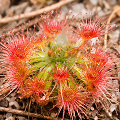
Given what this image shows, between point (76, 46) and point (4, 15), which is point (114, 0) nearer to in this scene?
point (76, 46)

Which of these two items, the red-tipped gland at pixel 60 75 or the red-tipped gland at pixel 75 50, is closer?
the red-tipped gland at pixel 60 75

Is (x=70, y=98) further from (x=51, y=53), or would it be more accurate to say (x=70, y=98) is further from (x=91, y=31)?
(x=91, y=31)

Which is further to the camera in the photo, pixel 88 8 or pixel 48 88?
pixel 88 8

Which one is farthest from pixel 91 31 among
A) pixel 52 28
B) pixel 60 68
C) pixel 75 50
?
pixel 60 68

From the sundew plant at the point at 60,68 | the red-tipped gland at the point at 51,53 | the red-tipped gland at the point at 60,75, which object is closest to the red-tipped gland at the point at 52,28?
the sundew plant at the point at 60,68

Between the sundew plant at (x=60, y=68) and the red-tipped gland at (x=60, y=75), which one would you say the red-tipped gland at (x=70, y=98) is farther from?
the red-tipped gland at (x=60, y=75)

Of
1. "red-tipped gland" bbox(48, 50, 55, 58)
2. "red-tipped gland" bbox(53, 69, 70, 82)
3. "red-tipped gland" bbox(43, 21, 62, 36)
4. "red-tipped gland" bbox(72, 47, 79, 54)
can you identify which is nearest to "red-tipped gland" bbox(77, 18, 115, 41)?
"red-tipped gland" bbox(72, 47, 79, 54)

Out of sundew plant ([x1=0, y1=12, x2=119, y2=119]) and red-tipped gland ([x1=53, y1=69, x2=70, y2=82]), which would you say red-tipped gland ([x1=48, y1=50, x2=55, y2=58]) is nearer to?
sundew plant ([x1=0, y1=12, x2=119, y2=119])

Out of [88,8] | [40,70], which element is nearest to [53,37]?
[40,70]
